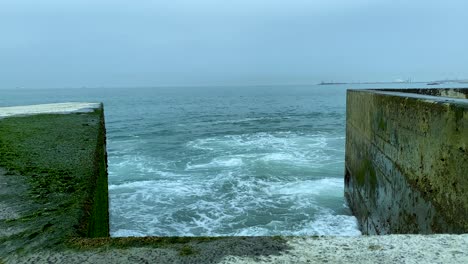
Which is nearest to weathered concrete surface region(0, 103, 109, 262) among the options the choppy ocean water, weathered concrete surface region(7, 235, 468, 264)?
weathered concrete surface region(7, 235, 468, 264)

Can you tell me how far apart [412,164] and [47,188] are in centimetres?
415

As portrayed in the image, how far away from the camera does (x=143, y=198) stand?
9.40 m

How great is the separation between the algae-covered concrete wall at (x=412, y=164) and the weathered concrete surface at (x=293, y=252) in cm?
158

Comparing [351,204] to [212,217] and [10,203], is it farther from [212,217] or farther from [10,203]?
[10,203]

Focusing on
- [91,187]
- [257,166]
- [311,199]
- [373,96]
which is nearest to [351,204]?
[311,199]

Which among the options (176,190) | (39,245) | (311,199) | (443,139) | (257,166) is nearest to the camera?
(39,245)

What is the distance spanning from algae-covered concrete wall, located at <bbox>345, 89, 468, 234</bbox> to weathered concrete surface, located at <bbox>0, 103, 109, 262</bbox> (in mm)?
3332

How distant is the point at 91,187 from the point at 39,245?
120 centimetres

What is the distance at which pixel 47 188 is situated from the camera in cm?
309

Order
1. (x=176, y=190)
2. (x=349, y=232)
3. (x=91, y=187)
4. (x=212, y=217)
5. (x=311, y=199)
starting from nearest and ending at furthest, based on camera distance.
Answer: (x=91, y=187)
(x=349, y=232)
(x=212, y=217)
(x=311, y=199)
(x=176, y=190)

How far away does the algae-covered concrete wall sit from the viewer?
129 inches

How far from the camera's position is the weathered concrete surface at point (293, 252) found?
Result: 1784 mm

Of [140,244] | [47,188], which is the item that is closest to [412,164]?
[140,244]

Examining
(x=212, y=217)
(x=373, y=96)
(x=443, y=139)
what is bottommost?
(x=212, y=217)
